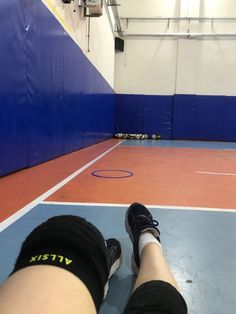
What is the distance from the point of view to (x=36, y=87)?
381 centimetres

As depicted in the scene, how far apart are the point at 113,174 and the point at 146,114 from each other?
335 inches

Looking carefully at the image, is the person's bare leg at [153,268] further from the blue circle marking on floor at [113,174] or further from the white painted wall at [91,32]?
the white painted wall at [91,32]

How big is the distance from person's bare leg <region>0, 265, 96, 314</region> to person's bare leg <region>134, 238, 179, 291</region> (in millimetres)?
247

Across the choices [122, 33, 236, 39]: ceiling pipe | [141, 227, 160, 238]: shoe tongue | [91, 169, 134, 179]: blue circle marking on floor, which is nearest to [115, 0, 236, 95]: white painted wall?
[122, 33, 236, 39]: ceiling pipe

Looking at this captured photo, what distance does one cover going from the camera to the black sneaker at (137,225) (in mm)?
1292

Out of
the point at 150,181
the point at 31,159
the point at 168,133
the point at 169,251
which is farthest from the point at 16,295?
the point at 168,133

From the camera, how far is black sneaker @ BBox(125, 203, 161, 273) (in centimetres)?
129

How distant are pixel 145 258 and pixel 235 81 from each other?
11.6m

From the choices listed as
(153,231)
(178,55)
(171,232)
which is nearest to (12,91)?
(171,232)

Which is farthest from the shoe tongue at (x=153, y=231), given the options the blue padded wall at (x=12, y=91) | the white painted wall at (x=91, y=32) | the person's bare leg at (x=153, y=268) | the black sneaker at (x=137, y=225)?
the white painted wall at (x=91, y=32)

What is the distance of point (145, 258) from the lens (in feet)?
3.64

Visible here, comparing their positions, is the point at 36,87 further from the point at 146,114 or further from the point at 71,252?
the point at 146,114

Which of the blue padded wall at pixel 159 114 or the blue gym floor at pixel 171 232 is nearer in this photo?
the blue gym floor at pixel 171 232

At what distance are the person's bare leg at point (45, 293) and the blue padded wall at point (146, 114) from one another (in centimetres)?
1123
